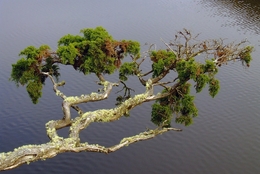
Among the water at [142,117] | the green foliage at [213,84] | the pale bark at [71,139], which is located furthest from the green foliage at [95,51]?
the water at [142,117]

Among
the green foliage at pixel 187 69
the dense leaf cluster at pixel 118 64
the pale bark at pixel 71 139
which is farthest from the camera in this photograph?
the dense leaf cluster at pixel 118 64

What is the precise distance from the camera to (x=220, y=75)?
18281mm

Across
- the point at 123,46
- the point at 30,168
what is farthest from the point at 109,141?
the point at 123,46

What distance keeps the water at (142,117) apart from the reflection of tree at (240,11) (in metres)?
0.21

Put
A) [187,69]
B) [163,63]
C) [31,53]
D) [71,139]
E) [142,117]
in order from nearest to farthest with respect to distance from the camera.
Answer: [71,139] → [187,69] → [31,53] → [163,63] → [142,117]

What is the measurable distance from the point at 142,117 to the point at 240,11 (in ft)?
54.8

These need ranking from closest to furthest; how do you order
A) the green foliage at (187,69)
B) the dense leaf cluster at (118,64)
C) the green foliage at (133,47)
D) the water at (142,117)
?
1. the green foliage at (187,69)
2. the dense leaf cluster at (118,64)
3. the green foliage at (133,47)
4. the water at (142,117)

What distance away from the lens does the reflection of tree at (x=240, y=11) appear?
25.5 metres

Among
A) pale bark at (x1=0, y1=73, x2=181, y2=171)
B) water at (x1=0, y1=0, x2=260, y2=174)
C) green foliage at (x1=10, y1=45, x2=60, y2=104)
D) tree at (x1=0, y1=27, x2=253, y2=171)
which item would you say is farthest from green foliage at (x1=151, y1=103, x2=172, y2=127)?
water at (x1=0, y1=0, x2=260, y2=174)

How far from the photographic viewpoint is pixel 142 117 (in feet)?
50.0

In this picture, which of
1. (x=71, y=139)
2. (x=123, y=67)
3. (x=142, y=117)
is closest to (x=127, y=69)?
(x=123, y=67)

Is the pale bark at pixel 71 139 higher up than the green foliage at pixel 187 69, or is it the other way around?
the green foliage at pixel 187 69

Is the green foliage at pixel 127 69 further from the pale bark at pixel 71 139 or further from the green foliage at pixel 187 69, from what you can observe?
the green foliage at pixel 187 69

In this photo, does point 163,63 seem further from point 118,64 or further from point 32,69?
point 32,69
